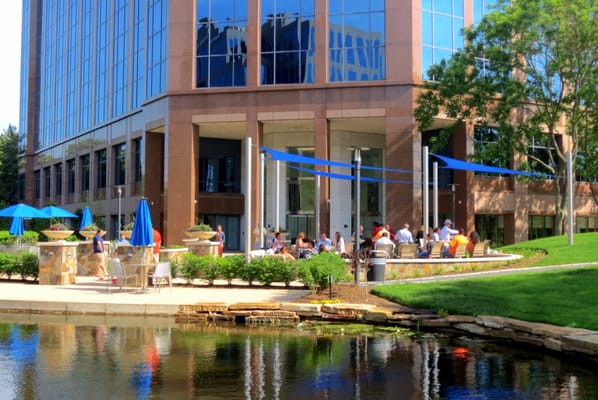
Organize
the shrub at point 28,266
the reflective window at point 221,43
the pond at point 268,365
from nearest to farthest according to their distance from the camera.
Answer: the pond at point 268,365
the shrub at point 28,266
the reflective window at point 221,43

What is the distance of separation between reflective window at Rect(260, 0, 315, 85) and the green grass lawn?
25.1m

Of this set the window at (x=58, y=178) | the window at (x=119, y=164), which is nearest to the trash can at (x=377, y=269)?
the window at (x=119, y=164)

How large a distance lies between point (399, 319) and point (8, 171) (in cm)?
8059

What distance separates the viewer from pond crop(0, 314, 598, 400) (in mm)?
7758

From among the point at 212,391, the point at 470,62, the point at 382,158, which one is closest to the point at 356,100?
the point at 470,62

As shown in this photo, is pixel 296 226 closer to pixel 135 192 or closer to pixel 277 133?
pixel 277 133

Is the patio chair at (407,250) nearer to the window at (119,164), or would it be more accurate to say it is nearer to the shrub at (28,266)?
the shrub at (28,266)

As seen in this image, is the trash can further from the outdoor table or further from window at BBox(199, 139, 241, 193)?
window at BBox(199, 139, 241, 193)

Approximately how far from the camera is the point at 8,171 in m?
83.5

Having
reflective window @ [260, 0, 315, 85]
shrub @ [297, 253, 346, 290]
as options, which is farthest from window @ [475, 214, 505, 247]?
shrub @ [297, 253, 346, 290]

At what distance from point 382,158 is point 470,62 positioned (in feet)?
48.4

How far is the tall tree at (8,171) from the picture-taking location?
82.6 m

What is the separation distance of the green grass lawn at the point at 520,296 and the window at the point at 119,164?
4191 centimetres

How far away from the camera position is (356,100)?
38.7m
